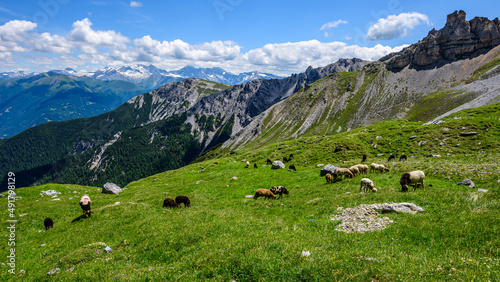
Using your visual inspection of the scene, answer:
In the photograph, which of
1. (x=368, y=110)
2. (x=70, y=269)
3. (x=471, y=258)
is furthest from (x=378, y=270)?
(x=368, y=110)

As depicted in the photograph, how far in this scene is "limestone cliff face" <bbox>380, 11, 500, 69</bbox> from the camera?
548ft

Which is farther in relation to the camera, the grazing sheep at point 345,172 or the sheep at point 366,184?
the grazing sheep at point 345,172

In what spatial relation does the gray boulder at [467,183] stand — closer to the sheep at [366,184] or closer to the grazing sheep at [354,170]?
the sheep at [366,184]

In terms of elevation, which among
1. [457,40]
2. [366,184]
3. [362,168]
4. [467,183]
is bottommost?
Result: [362,168]

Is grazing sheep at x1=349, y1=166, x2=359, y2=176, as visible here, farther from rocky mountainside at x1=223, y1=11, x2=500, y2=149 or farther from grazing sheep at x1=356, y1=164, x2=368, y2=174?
rocky mountainside at x1=223, y1=11, x2=500, y2=149

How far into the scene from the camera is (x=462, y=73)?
162750 millimetres

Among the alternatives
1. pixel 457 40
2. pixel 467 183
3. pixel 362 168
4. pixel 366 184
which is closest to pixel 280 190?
pixel 366 184

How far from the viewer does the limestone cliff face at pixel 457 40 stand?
16700 centimetres

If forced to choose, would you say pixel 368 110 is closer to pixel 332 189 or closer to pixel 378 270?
pixel 332 189

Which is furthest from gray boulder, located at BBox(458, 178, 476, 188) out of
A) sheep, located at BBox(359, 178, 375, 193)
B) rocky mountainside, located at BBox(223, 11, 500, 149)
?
rocky mountainside, located at BBox(223, 11, 500, 149)

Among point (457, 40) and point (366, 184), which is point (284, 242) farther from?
point (457, 40)

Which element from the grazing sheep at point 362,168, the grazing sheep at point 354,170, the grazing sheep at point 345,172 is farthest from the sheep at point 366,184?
the grazing sheep at point 362,168

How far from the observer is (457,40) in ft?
578

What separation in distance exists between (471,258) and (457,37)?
25360 cm
